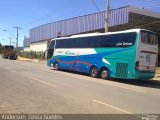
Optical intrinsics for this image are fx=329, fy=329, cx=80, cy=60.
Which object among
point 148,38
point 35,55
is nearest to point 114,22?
point 148,38

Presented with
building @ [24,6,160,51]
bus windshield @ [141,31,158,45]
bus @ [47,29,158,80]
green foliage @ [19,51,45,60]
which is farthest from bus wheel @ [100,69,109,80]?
green foliage @ [19,51,45,60]

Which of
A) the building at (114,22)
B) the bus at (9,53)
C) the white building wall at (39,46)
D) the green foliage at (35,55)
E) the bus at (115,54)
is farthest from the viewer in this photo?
the white building wall at (39,46)

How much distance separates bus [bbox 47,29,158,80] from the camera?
20.4 m

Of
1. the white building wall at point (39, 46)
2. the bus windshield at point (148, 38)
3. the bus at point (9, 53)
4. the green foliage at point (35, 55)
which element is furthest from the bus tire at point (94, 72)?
the white building wall at point (39, 46)

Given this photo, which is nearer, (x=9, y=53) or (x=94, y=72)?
(x=94, y=72)

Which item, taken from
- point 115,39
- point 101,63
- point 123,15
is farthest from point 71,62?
point 123,15

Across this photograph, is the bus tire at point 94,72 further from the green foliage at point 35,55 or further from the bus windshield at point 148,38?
the green foliage at point 35,55

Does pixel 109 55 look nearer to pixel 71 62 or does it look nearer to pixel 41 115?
pixel 71 62

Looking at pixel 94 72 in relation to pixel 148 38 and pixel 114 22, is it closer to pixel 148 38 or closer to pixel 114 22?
pixel 148 38

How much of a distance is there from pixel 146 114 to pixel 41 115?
327 centimetres

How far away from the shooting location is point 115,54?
72.3 ft

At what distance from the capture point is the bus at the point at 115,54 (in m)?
20.4

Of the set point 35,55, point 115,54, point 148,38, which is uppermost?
point 148,38

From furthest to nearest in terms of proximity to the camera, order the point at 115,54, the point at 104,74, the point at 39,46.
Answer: the point at 39,46, the point at 104,74, the point at 115,54
